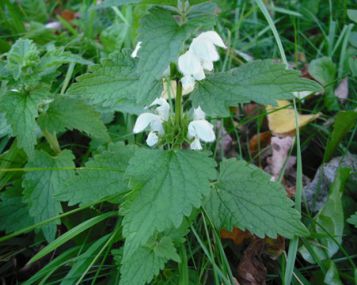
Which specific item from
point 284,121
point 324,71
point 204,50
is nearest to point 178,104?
point 204,50

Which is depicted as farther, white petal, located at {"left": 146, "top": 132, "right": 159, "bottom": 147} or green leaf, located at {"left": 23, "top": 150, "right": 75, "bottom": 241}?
green leaf, located at {"left": 23, "top": 150, "right": 75, "bottom": 241}

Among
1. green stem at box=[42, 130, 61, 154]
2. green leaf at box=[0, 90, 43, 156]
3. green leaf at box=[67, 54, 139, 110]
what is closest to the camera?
green leaf at box=[67, 54, 139, 110]

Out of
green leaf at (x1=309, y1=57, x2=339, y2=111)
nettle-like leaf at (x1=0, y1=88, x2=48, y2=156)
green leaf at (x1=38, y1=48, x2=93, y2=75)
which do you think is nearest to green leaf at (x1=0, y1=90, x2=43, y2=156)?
nettle-like leaf at (x1=0, y1=88, x2=48, y2=156)

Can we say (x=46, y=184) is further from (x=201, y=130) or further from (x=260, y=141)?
(x=260, y=141)

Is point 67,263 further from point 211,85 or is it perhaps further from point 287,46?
point 287,46

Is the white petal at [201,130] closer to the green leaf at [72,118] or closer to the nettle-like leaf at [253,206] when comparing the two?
the nettle-like leaf at [253,206]

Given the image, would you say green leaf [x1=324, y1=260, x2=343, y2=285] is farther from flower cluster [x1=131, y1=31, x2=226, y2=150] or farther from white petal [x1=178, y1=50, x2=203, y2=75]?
white petal [x1=178, y1=50, x2=203, y2=75]

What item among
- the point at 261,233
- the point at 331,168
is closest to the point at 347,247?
the point at 331,168
